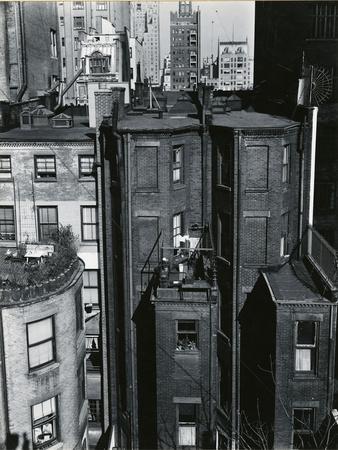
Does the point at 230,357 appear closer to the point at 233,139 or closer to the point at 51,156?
the point at 233,139

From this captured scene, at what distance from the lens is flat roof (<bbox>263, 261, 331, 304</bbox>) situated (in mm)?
22953

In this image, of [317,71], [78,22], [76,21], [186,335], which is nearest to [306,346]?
[186,335]

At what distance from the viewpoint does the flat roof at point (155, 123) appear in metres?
26.8

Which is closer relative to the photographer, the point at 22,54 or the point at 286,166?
the point at 286,166

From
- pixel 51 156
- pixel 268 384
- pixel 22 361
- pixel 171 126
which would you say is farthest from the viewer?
pixel 51 156

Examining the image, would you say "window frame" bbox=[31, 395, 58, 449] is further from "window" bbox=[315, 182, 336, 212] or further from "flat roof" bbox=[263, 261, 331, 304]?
"window" bbox=[315, 182, 336, 212]

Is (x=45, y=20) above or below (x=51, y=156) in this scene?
above

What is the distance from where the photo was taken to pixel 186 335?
1008 inches

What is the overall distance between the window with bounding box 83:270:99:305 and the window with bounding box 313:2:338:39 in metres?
20.4

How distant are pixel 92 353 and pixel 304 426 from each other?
13.9 meters

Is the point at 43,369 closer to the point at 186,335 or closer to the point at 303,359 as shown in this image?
the point at 186,335

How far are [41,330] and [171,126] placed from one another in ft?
39.1

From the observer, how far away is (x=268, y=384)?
2503 cm

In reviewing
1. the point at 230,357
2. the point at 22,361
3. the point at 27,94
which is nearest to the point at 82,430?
the point at 22,361
